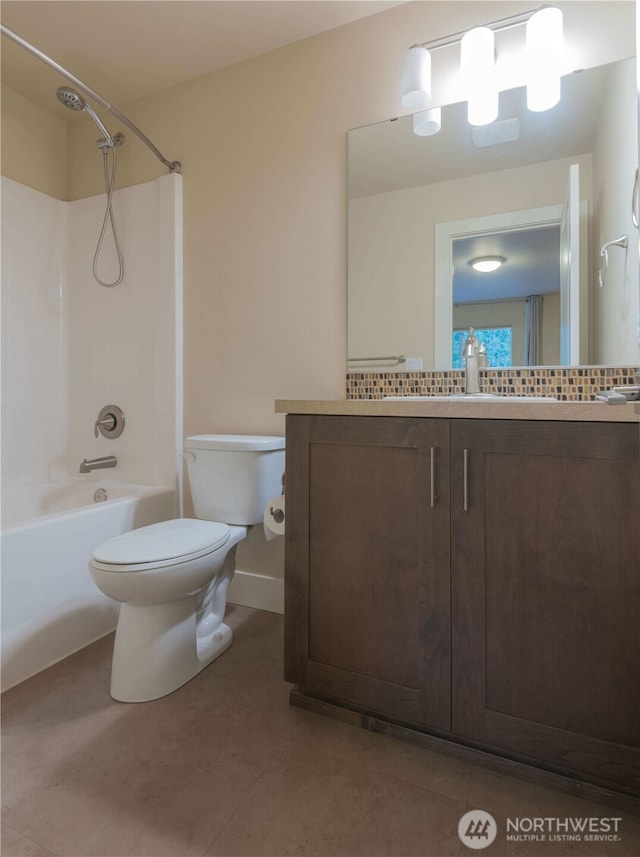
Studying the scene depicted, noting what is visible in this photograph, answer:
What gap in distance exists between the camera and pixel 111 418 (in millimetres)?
2422

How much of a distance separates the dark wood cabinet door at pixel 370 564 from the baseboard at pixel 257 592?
0.70 m

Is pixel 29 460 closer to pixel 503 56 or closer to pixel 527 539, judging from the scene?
pixel 527 539

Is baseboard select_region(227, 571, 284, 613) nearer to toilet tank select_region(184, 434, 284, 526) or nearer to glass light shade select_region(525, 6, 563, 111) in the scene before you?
toilet tank select_region(184, 434, 284, 526)

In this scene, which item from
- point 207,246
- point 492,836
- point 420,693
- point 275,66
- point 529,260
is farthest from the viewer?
point 207,246

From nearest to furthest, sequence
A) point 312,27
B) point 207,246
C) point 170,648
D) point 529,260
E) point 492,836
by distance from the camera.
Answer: point 492,836
point 170,648
point 529,260
point 312,27
point 207,246

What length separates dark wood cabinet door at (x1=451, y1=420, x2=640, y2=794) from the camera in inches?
38.4

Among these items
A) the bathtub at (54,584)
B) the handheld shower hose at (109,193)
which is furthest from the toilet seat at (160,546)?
the handheld shower hose at (109,193)

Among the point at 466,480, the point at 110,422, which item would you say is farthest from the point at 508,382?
the point at 110,422

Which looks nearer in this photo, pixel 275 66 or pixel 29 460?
pixel 275 66

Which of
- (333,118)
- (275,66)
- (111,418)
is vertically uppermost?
(275,66)

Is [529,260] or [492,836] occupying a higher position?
[529,260]

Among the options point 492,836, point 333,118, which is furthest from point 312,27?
point 492,836

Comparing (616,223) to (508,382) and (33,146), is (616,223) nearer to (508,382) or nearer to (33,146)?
(508,382)

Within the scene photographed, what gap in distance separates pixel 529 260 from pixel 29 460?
96.2 inches
